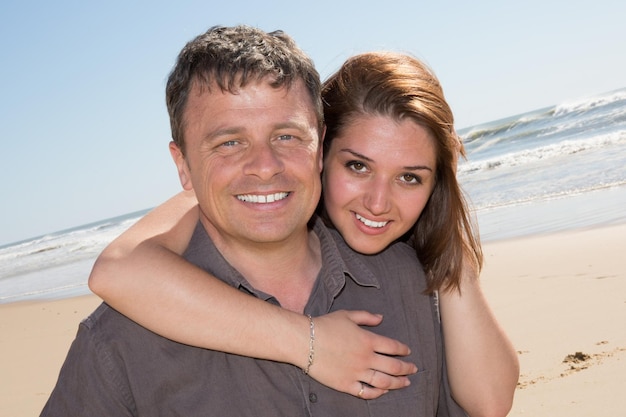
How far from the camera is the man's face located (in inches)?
89.9

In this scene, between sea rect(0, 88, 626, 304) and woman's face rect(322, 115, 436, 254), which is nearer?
woman's face rect(322, 115, 436, 254)

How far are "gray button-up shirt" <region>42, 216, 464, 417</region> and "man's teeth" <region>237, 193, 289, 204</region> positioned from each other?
0.87ft

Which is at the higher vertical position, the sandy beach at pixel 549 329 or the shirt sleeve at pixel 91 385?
the shirt sleeve at pixel 91 385

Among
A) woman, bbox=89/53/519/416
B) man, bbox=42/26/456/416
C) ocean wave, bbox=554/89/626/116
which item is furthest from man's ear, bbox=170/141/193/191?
ocean wave, bbox=554/89/626/116

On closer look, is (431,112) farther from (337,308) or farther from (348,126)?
(337,308)

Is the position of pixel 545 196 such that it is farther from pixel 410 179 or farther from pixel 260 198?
pixel 260 198

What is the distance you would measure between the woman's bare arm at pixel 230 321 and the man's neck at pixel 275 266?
0.74ft

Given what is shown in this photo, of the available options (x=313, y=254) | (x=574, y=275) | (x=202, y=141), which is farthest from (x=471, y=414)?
(x=574, y=275)

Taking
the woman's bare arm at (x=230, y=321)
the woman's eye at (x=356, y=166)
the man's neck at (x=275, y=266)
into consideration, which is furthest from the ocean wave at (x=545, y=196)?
the woman's bare arm at (x=230, y=321)

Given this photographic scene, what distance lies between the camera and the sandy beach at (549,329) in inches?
173

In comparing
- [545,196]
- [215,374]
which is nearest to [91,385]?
[215,374]

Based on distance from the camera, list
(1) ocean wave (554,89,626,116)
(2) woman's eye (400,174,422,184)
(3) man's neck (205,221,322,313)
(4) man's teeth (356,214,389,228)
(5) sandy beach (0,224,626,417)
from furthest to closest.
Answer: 1. (1) ocean wave (554,89,626,116)
2. (5) sandy beach (0,224,626,417)
3. (2) woman's eye (400,174,422,184)
4. (4) man's teeth (356,214,389,228)
5. (3) man's neck (205,221,322,313)

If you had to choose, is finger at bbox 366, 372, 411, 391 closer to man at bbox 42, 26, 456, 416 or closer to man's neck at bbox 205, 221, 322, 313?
man at bbox 42, 26, 456, 416

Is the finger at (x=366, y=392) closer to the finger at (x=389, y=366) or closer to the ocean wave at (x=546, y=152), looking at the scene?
the finger at (x=389, y=366)
